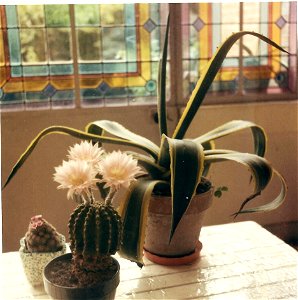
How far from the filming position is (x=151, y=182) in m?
1.32

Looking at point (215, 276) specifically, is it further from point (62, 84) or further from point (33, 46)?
point (33, 46)

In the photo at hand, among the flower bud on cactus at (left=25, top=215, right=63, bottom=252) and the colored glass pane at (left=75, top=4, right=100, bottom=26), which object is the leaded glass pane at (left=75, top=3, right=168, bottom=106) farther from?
the flower bud on cactus at (left=25, top=215, right=63, bottom=252)

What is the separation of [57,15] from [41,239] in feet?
6.12

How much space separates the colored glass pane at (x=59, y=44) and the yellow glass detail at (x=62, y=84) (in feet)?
0.40

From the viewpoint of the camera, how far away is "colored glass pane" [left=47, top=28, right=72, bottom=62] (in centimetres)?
284

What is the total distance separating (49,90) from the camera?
9.42 feet

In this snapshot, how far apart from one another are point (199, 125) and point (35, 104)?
1004mm

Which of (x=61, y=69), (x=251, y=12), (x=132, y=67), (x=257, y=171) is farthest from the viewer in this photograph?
(x=251, y=12)

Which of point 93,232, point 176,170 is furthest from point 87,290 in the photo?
point 176,170

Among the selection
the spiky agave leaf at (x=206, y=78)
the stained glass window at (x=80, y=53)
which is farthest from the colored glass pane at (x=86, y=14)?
the spiky agave leaf at (x=206, y=78)

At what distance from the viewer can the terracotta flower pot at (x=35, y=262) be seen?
1.28 metres

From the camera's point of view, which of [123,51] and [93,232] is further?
[123,51]

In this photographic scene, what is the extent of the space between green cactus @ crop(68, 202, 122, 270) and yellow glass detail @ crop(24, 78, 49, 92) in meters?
1.87

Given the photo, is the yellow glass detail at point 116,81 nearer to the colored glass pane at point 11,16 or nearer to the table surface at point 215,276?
the colored glass pane at point 11,16
